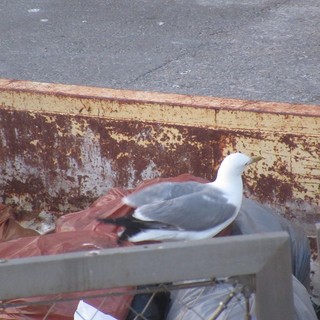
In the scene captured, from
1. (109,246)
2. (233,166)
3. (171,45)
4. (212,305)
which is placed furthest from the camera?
(171,45)

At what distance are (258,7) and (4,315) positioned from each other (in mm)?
4979

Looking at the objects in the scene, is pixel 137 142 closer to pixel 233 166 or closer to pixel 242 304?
pixel 233 166

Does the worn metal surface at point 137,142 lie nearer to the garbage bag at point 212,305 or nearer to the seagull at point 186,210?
the seagull at point 186,210

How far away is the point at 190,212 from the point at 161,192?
12cm

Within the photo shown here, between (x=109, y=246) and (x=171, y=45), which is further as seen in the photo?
(x=171, y=45)

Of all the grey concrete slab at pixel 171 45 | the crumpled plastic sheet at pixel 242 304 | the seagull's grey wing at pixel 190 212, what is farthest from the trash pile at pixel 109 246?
the grey concrete slab at pixel 171 45

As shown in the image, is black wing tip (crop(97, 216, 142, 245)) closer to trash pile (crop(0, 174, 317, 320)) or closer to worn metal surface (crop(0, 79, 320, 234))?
trash pile (crop(0, 174, 317, 320))

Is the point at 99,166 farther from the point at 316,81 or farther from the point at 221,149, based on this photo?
the point at 316,81

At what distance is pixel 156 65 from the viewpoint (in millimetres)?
Answer: 6070

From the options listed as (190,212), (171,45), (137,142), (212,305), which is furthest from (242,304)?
(171,45)

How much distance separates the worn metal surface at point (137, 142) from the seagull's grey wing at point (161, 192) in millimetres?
337

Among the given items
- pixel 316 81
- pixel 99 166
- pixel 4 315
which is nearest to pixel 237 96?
pixel 316 81

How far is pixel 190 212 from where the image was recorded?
104 inches

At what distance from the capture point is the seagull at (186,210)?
2.63m
